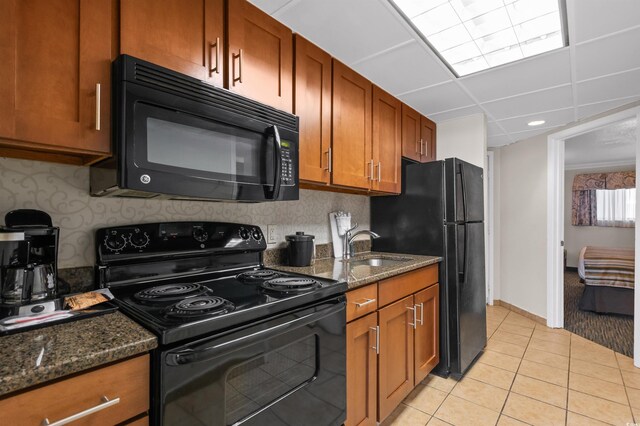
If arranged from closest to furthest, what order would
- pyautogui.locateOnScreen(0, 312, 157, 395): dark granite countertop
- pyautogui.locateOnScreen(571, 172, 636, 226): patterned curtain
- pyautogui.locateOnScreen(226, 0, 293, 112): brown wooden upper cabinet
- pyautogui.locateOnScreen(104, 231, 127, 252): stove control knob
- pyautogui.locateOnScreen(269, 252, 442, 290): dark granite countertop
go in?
pyautogui.locateOnScreen(0, 312, 157, 395): dark granite countertop → pyautogui.locateOnScreen(104, 231, 127, 252): stove control knob → pyautogui.locateOnScreen(226, 0, 293, 112): brown wooden upper cabinet → pyautogui.locateOnScreen(269, 252, 442, 290): dark granite countertop → pyautogui.locateOnScreen(571, 172, 636, 226): patterned curtain

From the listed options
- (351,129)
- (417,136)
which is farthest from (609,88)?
(351,129)

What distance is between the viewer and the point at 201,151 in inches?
46.6

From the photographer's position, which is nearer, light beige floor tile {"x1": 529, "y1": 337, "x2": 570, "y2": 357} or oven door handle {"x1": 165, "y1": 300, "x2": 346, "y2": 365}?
oven door handle {"x1": 165, "y1": 300, "x2": 346, "y2": 365}

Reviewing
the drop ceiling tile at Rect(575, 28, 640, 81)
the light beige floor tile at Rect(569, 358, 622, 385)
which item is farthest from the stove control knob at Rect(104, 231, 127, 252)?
the light beige floor tile at Rect(569, 358, 622, 385)

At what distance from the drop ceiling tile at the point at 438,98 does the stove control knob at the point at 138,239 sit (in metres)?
2.12

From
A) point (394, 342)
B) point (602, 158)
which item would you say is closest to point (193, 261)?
point (394, 342)

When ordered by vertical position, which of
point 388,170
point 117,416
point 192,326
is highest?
point 388,170

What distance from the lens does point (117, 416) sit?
75 cm

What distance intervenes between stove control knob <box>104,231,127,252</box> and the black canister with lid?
866 mm

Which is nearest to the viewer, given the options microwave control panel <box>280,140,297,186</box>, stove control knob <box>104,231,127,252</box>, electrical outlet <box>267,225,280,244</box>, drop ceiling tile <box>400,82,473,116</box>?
stove control knob <box>104,231,127,252</box>

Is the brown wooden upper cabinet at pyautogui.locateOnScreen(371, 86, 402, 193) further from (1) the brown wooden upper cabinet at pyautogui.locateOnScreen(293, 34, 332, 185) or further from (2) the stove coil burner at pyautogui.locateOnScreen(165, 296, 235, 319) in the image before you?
(2) the stove coil burner at pyautogui.locateOnScreen(165, 296, 235, 319)

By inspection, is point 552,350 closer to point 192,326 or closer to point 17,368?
point 192,326

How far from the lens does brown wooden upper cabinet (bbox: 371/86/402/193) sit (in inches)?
89.4

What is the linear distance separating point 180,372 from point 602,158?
315 inches
